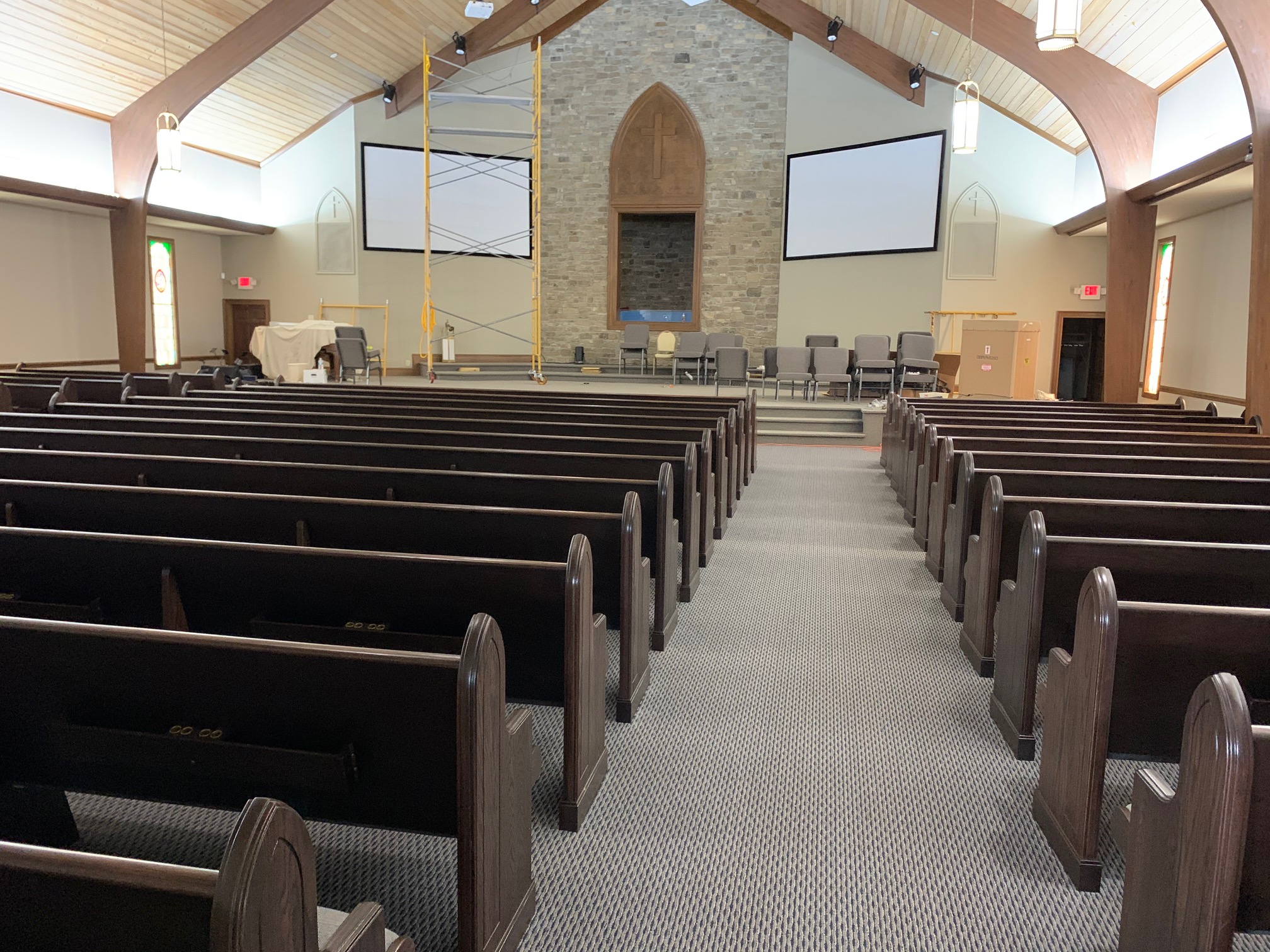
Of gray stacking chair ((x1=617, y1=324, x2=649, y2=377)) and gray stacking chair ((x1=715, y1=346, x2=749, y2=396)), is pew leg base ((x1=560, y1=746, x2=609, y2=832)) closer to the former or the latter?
gray stacking chair ((x1=715, y1=346, x2=749, y2=396))

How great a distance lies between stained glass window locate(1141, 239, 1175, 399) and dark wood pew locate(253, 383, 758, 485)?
6.21 metres

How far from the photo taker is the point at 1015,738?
86.2 inches

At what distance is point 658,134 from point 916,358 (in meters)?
6.28

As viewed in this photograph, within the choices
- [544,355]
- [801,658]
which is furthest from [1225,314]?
[544,355]

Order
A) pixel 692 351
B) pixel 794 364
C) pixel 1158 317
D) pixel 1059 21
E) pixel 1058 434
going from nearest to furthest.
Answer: pixel 1059 21
pixel 1058 434
pixel 794 364
pixel 1158 317
pixel 692 351

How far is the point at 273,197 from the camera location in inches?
520

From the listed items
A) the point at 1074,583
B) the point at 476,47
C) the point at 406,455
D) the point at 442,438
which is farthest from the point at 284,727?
the point at 476,47

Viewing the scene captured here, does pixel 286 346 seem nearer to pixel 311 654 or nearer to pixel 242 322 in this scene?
pixel 242 322

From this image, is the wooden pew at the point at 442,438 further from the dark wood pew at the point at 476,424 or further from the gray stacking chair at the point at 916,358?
the gray stacking chair at the point at 916,358

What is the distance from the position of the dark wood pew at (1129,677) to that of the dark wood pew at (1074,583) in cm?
20

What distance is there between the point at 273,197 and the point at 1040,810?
553 inches

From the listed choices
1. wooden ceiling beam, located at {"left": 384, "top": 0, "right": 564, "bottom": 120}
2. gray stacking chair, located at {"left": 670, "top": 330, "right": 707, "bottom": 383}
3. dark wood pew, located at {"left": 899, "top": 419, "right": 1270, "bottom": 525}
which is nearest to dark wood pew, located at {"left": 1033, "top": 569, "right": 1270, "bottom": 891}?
dark wood pew, located at {"left": 899, "top": 419, "right": 1270, "bottom": 525}

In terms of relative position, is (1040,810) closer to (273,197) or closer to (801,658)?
(801,658)

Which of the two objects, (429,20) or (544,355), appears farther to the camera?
(544,355)
